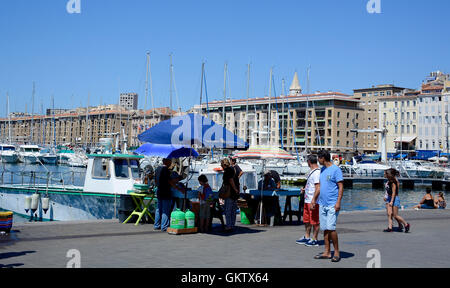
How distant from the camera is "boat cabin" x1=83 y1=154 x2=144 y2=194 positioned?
69.6 ft

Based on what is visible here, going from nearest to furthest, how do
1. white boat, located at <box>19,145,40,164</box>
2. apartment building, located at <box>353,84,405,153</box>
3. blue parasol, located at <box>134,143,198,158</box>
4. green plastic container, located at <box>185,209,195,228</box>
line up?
1. green plastic container, located at <box>185,209,195,228</box>
2. blue parasol, located at <box>134,143,198,158</box>
3. white boat, located at <box>19,145,40,164</box>
4. apartment building, located at <box>353,84,405,153</box>

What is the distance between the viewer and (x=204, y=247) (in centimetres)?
1156

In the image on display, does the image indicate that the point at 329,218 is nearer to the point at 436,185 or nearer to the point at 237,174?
the point at 237,174

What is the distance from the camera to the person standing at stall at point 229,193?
1419cm

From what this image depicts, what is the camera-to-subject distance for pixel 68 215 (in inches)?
891

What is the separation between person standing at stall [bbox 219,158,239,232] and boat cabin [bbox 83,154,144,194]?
Answer: 25.1 feet

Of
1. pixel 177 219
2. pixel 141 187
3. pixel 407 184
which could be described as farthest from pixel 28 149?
pixel 177 219

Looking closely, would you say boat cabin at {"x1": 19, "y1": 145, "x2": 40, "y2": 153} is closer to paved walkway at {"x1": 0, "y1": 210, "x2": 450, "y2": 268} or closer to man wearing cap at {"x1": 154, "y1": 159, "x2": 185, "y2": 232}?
paved walkway at {"x1": 0, "y1": 210, "x2": 450, "y2": 268}

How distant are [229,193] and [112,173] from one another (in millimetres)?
8455

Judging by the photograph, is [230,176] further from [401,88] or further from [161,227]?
[401,88]

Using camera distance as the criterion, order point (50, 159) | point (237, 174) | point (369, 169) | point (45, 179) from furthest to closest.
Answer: point (50, 159), point (369, 169), point (45, 179), point (237, 174)

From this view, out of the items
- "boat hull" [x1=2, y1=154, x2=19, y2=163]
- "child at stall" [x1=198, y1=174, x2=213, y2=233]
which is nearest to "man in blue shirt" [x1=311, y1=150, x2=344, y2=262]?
"child at stall" [x1=198, y1=174, x2=213, y2=233]

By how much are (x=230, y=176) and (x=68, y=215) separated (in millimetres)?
11036
